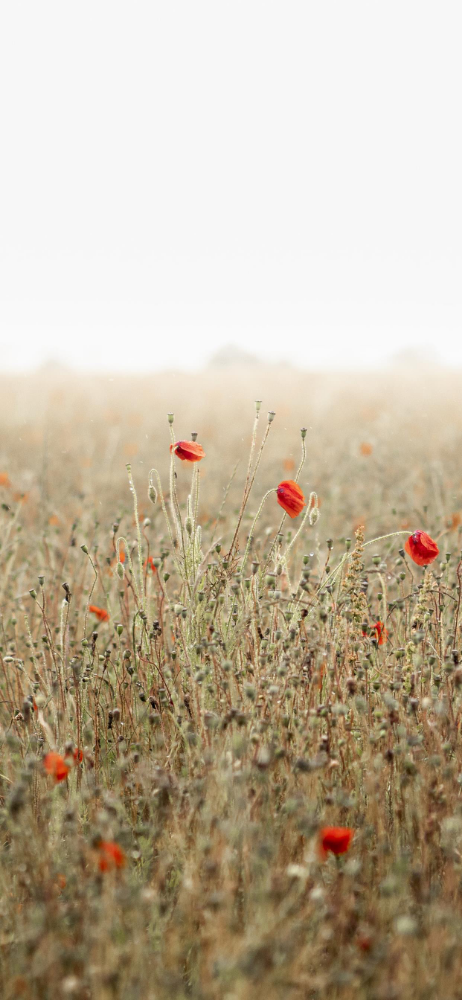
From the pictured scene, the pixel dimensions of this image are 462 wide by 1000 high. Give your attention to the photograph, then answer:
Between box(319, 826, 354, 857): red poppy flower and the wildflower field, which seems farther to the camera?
box(319, 826, 354, 857): red poppy flower

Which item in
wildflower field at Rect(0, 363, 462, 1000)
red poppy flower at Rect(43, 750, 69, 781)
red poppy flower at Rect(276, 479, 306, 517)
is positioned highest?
red poppy flower at Rect(276, 479, 306, 517)

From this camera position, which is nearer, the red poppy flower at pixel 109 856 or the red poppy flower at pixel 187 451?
the red poppy flower at pixel 109 856

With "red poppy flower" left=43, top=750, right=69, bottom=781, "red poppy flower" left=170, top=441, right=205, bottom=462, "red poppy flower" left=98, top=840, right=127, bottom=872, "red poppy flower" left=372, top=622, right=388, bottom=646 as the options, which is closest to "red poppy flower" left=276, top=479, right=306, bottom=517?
"red poppy flower" left=170, top=441, right=205, bottom=462

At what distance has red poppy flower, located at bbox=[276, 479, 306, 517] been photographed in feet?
7.66

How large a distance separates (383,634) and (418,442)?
491cm

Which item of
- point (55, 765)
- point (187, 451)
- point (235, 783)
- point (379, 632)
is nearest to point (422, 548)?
point (379, 632)

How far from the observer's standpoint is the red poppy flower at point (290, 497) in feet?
7.66

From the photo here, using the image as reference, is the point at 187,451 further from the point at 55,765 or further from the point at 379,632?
the point at 55,765

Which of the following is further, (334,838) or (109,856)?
(334,838)

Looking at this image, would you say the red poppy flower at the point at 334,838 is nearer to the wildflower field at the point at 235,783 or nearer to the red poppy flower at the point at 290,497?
the wildflower field at the point at 235,783

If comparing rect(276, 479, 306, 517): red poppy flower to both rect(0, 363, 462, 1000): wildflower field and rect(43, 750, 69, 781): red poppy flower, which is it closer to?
rect(0, 363, 462, 1000): wildflower field

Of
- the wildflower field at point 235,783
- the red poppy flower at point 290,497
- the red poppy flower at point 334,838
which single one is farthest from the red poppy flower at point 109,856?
the red poppy flower at point 290,497

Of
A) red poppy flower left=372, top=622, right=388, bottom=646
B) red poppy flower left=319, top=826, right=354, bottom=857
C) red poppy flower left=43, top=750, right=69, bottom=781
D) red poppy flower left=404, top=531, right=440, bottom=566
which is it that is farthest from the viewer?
red poppy flower left=372, top=622, right=388, bottom=646

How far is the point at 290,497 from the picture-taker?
235 centimetres
